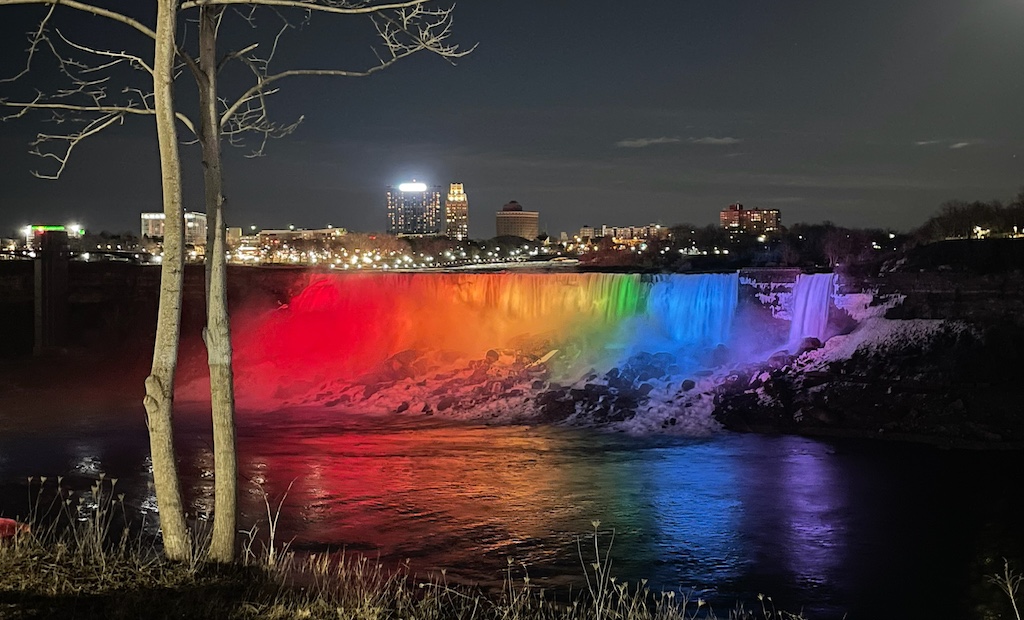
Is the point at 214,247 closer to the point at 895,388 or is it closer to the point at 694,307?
the point at 895,388

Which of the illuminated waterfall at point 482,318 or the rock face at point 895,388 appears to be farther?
the illuminated waterfall at point 482,318

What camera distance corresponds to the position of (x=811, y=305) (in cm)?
3350

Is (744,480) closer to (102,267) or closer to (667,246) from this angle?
(102,267)

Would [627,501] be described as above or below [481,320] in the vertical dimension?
below

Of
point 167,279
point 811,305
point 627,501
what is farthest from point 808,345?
point 167,279

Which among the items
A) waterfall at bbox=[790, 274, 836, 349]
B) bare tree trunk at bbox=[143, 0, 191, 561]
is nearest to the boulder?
waterfall at bbox=[790, 274, 836, 349]

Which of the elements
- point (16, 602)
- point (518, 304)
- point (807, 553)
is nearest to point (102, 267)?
point (518, 304)

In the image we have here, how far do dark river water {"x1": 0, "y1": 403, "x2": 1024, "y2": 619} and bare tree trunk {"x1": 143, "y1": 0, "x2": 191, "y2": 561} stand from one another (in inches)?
255

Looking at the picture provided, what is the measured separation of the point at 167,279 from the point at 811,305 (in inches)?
1175

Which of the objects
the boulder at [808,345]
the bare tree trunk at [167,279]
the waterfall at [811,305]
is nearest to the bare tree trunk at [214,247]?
the bare tree trunk at [167,279]

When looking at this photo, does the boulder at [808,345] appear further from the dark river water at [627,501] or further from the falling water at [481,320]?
the dark river water at [627,501]

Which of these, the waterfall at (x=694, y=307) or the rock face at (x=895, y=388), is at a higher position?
the waterfall at (x=694, y=307)

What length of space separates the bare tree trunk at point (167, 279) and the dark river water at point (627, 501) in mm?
6470

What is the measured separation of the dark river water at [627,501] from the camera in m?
13.3
